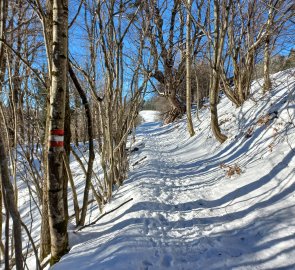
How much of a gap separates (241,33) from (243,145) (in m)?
4.19

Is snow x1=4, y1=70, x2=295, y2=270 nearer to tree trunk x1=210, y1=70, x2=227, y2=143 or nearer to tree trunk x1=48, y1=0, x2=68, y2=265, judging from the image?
tree trunk x1=48, y1=0, x2=68, y2=265

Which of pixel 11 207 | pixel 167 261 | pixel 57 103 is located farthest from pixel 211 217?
pixel 11 207

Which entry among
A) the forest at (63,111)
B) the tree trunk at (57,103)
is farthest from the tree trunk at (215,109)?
the tree trunk at (57,103)

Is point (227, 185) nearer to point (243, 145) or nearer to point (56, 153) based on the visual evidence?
point (243, 145)

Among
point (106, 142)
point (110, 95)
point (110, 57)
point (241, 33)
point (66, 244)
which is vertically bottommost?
point (66, 244)

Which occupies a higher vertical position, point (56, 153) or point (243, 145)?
point (56, 153)

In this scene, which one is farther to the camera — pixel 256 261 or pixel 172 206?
pixel 172 206

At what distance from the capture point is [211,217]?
10.3ft

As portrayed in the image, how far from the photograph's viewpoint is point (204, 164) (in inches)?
230

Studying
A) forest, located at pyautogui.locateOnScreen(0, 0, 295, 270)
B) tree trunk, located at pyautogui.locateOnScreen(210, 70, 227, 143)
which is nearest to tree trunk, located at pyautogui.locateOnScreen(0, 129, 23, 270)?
forest, located at pyautogui.locateOnScreen(0, 0, 295, 270)

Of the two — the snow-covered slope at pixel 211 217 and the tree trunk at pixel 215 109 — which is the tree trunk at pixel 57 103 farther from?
the tree trunk at pixel 215 109

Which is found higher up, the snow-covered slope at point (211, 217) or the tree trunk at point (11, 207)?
the tree trunk at point (11, 207)

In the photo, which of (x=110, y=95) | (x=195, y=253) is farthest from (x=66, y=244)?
(x=110, y=95)

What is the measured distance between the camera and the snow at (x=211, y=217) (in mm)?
2248
